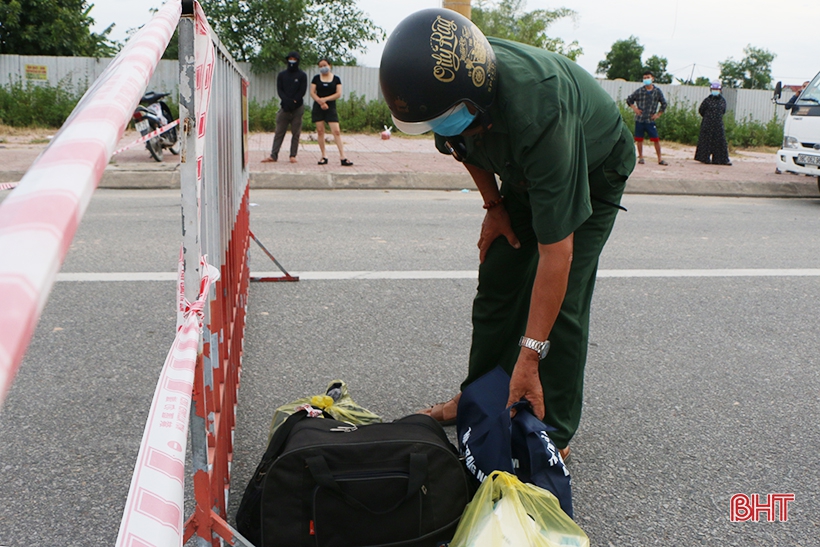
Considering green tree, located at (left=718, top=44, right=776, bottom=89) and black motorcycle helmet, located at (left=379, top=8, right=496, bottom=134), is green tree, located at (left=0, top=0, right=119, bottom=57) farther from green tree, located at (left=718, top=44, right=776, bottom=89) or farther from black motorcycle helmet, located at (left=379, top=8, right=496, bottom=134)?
green tree, located at (left=718, top=44, right=776, bottom=89)

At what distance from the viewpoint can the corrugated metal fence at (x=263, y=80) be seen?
20422mm

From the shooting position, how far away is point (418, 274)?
17.2 feet

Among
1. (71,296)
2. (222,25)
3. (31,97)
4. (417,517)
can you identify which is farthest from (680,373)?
(222,25)

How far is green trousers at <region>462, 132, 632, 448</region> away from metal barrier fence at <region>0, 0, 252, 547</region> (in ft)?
3.24

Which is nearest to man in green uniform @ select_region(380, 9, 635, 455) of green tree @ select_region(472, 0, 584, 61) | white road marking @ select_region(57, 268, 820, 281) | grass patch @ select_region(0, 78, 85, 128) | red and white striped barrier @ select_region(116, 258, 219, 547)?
red and white striped barrier @ select_region(116, 258, 219, 547)

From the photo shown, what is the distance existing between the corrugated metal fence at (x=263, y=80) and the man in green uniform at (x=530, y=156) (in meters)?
14.7

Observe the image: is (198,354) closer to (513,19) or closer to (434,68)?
(434,68)

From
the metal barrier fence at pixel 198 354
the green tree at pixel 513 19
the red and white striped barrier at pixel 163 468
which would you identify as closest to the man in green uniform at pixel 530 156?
the metal barrier fence at pixel 198 354

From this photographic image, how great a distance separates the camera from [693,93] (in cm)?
2692

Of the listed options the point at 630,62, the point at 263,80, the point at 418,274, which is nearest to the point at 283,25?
the point at 263,80

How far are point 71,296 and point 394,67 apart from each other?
328cm

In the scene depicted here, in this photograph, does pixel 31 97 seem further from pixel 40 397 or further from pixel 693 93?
pixel 693 93

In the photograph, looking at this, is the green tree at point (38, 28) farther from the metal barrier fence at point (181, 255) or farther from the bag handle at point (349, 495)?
the bag handle at point (349, 495)

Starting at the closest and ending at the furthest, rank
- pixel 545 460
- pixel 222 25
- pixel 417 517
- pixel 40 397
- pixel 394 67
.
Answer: pixel 394 67 → pixel 417 517 → pixel 545 460 → pixel 40 397 → pixel 222 25
